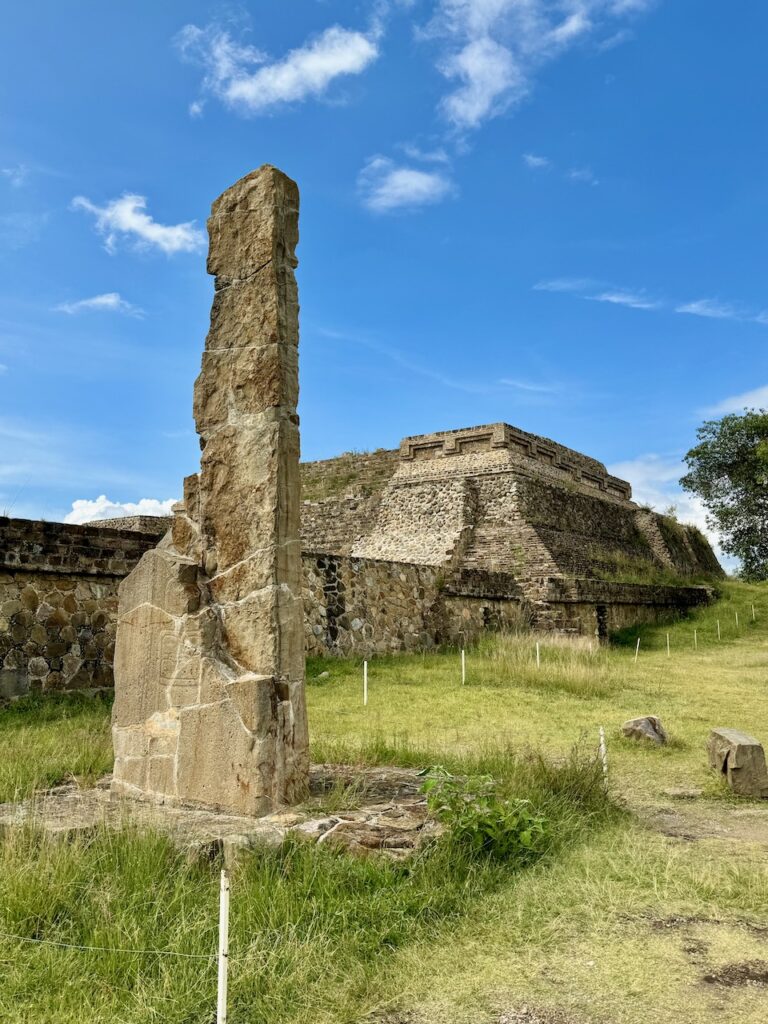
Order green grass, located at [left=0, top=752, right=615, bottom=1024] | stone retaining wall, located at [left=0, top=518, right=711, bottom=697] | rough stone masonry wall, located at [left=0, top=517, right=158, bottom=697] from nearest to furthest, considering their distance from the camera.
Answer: green grass, located at [left=0, top=752, right=615, bottom=1024], rough stone masonry wall, located at [left=0, top=517, right=158, bottom=697], stone retaining wall, located at [left=0, top=518, right=711, bottom=697]

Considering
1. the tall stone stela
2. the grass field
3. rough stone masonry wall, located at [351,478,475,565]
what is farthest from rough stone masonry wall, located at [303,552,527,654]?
the tall stone stela

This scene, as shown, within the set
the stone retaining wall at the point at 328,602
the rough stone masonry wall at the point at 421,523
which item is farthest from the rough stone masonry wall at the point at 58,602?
the rough stone masonry wall at the point at 421,523

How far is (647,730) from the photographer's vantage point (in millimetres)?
8156

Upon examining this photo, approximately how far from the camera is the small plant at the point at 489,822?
174 inches

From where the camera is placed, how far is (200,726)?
191 inches

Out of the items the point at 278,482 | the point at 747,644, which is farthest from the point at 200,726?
the point at 747,644

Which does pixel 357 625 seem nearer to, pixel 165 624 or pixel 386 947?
pixel 165 624

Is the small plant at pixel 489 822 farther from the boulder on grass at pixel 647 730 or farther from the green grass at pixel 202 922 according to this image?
the boulder on grass at pixel 647 730

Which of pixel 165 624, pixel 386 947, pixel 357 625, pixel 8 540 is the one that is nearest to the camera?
pixel 386 947

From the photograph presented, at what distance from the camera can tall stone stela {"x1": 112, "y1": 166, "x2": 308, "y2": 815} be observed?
4.73m

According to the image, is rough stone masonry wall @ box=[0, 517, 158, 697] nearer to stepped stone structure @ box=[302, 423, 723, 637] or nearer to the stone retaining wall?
the stone retaining wall

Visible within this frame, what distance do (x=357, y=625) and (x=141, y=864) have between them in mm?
11220

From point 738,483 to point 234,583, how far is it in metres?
29.6

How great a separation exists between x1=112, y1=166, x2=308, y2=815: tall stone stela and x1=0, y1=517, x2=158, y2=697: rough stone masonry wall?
4.78 meters
